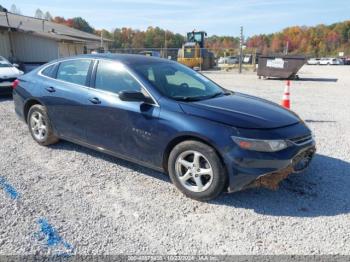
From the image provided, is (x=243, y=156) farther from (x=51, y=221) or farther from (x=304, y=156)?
(x=51, y=221)

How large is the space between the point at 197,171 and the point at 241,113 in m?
0.82

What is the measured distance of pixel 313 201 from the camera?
3645mm

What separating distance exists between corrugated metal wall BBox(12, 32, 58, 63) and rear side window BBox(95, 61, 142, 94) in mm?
20404

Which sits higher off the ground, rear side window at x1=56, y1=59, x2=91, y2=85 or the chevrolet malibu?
rear side window at x1=56, y1=59, x2=91, y2=85

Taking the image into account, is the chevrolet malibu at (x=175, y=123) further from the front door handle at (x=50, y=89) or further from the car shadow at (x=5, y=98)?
the car shadow at (x=5, y=98)

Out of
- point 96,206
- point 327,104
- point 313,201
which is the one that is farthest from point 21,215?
point 327,104

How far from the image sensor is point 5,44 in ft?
70.1

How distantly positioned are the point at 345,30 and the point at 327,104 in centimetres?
11618

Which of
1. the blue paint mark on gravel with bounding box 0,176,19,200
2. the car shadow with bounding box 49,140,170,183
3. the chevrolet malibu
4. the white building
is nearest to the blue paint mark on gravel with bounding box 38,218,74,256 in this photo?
the blue paint mark on gravel with bounding box 0,176,19,200

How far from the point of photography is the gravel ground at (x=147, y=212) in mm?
2844

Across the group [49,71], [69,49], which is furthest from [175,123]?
[69,49]

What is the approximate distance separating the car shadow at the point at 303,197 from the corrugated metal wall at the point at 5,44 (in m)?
21.7

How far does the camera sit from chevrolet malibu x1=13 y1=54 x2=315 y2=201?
11.0 ft

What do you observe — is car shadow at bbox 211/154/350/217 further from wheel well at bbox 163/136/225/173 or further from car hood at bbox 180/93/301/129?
car hood at bbox 180/93/301/129
